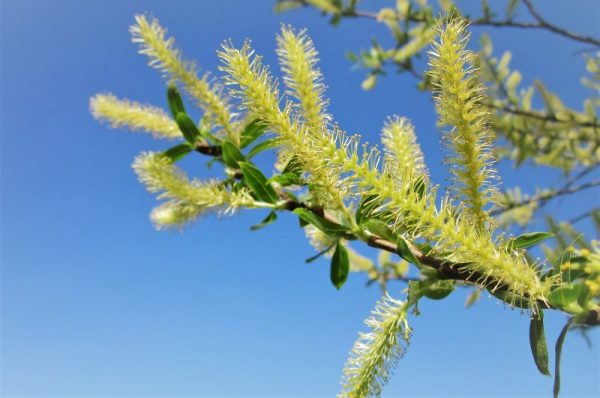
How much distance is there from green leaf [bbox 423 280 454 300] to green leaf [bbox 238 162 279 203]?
0.44 metres

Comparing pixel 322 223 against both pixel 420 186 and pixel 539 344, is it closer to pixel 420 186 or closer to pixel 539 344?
pixel 420 186

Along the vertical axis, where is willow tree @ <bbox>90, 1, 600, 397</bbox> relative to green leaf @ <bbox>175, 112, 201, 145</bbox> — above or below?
below

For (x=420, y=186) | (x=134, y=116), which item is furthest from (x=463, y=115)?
(x=134, y=116)


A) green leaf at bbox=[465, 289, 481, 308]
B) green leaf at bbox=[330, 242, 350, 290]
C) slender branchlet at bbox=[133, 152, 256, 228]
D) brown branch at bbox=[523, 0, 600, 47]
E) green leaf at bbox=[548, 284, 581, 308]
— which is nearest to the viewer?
green leaf at bbox=[548, 284, 581, 308]

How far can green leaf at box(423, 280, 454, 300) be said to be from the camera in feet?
3.46

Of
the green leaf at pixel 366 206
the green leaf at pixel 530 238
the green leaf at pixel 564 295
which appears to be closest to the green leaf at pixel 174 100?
the green leaf at pixel 366 206

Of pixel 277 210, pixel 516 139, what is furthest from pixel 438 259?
pixel 516 139

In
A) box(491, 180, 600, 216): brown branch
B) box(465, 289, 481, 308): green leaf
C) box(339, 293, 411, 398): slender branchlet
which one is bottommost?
A: box(339, 293, 411, 398): slender branchlet

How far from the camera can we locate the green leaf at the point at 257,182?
1.24 m

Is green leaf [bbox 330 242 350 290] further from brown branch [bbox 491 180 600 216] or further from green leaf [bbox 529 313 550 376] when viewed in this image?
brown branch [bbox 491 180 600 216]

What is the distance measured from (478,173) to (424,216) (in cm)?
14

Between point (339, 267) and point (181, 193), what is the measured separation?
50cm

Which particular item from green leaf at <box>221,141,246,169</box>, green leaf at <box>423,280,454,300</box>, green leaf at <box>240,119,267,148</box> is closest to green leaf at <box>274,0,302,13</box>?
green leaf at <box>240,119,267,148</box>

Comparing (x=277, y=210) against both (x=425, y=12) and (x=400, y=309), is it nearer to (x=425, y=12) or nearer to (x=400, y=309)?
(x=400, y=309)
